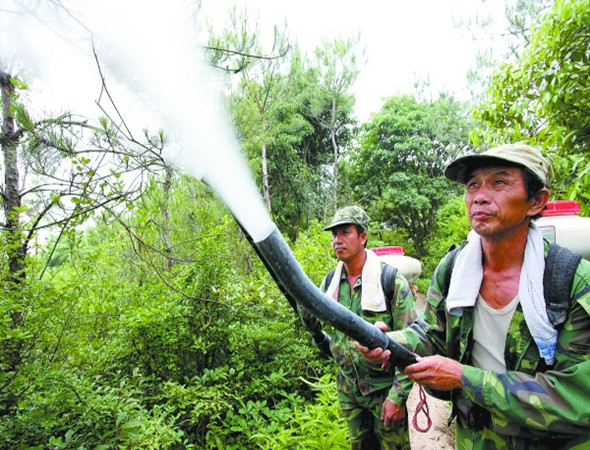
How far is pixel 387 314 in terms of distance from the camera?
85.7 inches

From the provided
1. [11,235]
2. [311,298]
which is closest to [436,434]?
[311,298]

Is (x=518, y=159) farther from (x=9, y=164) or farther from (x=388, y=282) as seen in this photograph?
(x=9, y=164)

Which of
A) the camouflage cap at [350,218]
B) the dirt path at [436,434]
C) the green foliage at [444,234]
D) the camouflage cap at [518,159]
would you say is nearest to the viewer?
the camouflage cap at [518,159]

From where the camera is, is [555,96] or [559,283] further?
[555,96]

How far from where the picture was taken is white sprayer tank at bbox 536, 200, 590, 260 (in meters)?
2.81

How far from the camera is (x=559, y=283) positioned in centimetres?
111

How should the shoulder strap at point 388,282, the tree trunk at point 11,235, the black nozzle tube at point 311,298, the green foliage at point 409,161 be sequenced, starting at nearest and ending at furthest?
the black nozzle tube at point 311,298 → the shoulder strap at point 388,282 → the tree trunk at point 11,235 → the green foliage at point 409,161

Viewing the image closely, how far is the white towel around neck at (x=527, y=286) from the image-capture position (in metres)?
1.09

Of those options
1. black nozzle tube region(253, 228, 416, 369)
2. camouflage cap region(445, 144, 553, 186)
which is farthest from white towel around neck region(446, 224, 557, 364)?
black nozzle tube region(253, 228, 416, 369)

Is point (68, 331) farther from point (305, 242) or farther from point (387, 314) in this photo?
point (305, 242)

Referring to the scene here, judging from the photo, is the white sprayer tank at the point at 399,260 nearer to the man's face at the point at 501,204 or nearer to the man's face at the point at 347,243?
the man's face at the point at 347,243

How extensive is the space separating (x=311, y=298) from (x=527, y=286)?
33.9 inches

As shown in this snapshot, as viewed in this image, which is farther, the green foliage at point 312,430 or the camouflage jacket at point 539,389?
the green foliage at point 312,430

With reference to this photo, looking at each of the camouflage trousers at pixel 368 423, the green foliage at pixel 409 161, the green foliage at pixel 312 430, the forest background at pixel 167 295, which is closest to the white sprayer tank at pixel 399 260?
the forest background at pixel 167 295
